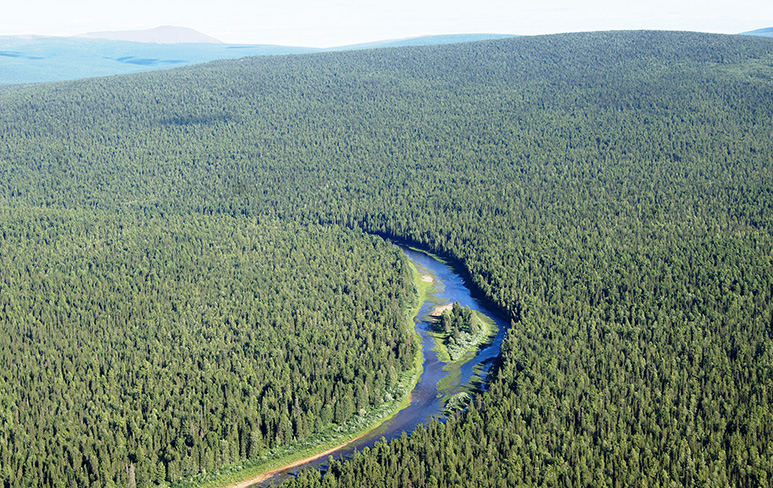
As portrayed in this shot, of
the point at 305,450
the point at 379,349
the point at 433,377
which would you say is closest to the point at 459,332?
the point at 433,377

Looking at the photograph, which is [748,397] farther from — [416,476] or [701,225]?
[701,225]

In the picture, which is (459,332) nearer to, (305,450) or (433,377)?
(433,377)

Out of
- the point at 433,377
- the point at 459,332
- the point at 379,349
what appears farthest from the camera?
the point at 459,332

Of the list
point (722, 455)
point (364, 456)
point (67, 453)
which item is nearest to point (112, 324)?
point (67, 453)

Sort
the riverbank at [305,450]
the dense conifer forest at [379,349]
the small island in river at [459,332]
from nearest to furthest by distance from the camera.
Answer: the dense conifer forest at [379,349], the riverbank at [305,450], the small island in river at [459,332]

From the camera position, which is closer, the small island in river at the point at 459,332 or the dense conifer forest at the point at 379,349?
the dense conifer forest at the point at 379,349

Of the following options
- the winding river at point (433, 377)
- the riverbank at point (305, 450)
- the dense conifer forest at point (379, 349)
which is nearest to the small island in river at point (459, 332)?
the winding river at point (433, 377)

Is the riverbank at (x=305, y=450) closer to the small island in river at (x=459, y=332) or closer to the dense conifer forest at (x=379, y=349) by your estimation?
the dense conifer forest at (x=379, y=349)
